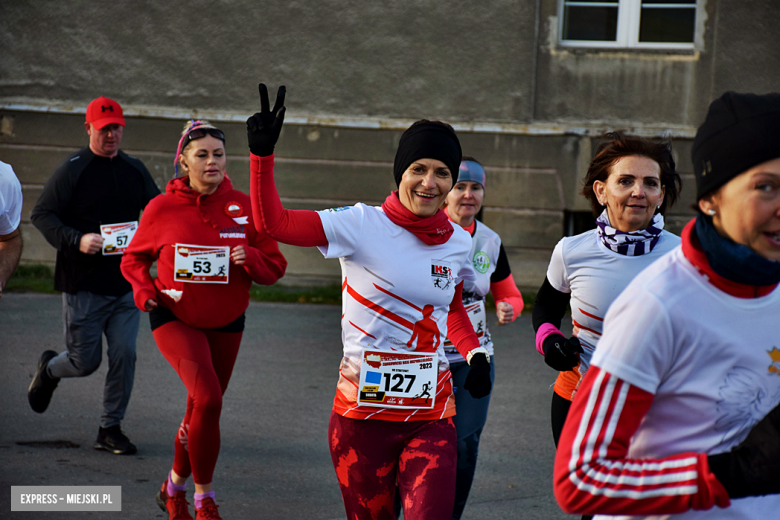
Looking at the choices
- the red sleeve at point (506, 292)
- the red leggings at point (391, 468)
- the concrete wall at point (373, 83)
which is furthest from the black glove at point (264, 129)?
the concrete wall at point (373, 83)

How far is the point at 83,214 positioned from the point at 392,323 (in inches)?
134

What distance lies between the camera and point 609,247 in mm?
3547

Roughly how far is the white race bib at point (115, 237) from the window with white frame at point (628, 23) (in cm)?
829

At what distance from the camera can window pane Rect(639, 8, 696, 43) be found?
472 inches

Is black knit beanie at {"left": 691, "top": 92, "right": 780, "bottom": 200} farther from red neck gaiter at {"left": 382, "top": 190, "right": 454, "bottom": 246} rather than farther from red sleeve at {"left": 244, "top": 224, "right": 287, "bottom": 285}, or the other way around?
red sleeve at {"left": 244, "top": 224, "right": 287, "bottom": 285}

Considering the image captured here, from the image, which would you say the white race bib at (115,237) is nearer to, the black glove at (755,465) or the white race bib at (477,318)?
the white race bib at (477,318)

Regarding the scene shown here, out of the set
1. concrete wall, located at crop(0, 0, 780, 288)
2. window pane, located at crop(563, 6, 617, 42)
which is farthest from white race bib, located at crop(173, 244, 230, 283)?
window pane, located at crop(563, 6, 617, 42)

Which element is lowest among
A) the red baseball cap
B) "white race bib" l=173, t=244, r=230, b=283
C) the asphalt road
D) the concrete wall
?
the asphalt road

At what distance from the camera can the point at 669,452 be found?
164 centimetres

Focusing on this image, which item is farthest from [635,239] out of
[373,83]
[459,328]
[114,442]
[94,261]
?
[373,83]

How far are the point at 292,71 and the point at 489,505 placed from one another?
8626 mm

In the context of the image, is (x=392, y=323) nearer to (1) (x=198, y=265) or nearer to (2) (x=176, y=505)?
(1) (x=198, y=265)

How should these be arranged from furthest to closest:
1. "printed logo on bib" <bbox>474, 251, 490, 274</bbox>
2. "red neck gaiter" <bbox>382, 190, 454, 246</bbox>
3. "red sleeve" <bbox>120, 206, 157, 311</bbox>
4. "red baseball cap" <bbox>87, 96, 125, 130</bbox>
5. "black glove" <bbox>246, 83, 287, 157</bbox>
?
"red baseball cap" <bbox>87, 96, 125, 130</bbox>
"red sleeve" <bbox>120, 206, 157, 311</bbox>
"printed logo on bib" <bbox>474, 251, 490, 274</bbox>
"red neck gaiter" <bbox>382, 190, 454, 246</bbox>
"black glove" <bbox>246, 83, 287, 157</bbox>

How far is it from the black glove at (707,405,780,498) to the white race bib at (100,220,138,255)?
480cm
